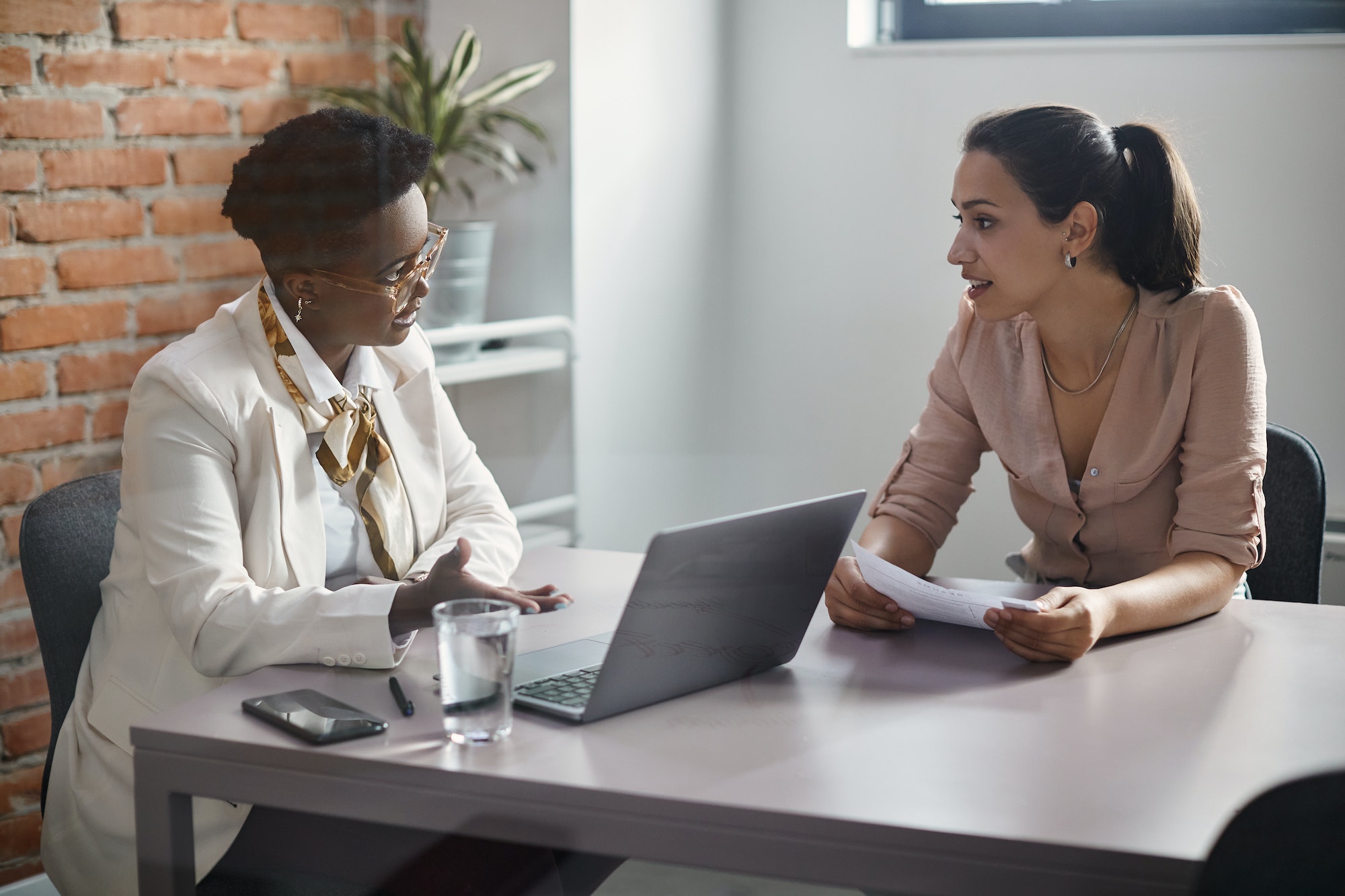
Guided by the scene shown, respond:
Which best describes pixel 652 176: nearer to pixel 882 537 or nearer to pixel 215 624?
pixel 882 537

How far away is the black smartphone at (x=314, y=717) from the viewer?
956 millimetres

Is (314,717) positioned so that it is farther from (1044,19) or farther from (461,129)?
(1044,19)

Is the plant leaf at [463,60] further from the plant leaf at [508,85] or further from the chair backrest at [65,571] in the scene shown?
the chair backrest at [65,571]

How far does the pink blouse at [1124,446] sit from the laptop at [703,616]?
0.53 m

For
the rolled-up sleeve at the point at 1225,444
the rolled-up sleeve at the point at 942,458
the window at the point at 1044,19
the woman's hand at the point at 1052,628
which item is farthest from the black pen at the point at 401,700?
the window at the point at 1044,19

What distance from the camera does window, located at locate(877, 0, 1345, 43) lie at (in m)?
1.88

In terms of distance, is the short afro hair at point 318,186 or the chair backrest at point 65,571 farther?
the short afro hair at point 318,186

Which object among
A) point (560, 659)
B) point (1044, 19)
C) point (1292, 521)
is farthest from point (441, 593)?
point (1044, 19)

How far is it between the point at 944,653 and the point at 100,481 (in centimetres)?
94

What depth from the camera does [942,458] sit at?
1.69 m

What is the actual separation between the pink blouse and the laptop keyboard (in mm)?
713

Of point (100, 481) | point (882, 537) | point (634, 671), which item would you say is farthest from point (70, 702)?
point (882, 537)

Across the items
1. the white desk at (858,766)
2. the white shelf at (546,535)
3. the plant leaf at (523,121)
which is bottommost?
the white shelf at (546,535)

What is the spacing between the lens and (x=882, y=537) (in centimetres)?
162
